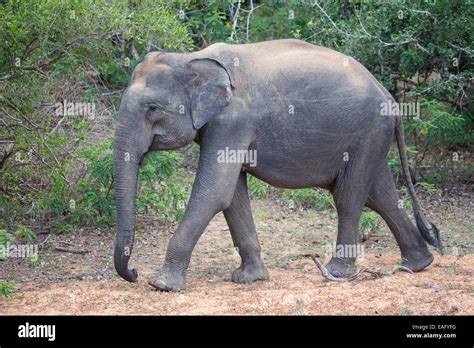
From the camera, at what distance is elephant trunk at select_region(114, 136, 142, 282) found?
8992mm

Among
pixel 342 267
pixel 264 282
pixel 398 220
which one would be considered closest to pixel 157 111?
pixel 264 282

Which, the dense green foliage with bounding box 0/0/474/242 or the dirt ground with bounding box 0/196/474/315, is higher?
the dense green foliage with bounding box 0/0/474/242

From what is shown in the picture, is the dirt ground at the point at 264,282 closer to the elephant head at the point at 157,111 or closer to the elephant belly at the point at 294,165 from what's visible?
the elephant head at the point at 157,111

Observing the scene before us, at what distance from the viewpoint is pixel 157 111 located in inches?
364

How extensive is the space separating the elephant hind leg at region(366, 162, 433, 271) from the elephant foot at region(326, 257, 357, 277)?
70cm

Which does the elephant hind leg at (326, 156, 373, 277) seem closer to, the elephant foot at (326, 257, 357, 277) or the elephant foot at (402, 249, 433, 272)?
the elephant foot at (326, 257, 357, 277)

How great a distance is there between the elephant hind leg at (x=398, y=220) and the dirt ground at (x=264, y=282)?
0.20 m

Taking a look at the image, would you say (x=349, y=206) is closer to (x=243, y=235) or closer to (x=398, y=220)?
(x=398, y=220)

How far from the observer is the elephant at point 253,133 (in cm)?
922

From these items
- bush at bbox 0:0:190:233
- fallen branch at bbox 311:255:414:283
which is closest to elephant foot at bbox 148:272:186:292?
fallen branch at bbox 311:255:414:283

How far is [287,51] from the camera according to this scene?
994cm

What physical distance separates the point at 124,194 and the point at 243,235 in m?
1.57

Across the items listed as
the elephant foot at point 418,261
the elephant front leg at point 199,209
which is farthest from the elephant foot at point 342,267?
the elephant front leg at point 199,209

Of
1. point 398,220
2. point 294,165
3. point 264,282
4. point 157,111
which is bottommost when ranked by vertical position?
point 264,282
